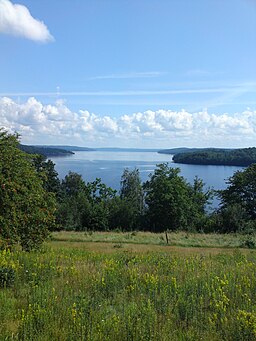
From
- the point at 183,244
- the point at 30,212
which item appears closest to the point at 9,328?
the point at 30,212

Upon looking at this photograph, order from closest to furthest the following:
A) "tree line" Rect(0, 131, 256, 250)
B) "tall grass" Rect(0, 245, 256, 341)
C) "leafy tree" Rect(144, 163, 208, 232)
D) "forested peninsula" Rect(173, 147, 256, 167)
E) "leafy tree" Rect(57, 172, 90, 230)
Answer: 1. "tall grass" Rect(0, 245, 256, 341)
2. "tree line" Rect(0, 131, 256, 250)
3. "leafy tree" Rect(57, 172, 90, 230)
4. "leafy tree" Rect(144, 163, 208, 232)
5. "forested peninsula" Rect(173, 147, 256, 167)

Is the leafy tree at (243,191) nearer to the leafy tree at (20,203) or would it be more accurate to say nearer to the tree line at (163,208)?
the tree line at (163,208)

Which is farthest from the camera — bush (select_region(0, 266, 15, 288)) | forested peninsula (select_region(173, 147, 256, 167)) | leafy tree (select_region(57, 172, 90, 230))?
forested peninsula (select_region(173, 147, 256, 167))

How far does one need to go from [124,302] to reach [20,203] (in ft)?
36.0

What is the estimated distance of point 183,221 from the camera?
51094 mm

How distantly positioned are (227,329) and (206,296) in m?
1.05

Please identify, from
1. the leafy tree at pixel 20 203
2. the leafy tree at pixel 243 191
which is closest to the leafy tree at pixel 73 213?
the leafy tree at pixel 243 191

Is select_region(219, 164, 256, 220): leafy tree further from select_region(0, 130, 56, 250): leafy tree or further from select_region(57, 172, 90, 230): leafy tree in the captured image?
select_region(0, 130, 56, 250): leafy tree

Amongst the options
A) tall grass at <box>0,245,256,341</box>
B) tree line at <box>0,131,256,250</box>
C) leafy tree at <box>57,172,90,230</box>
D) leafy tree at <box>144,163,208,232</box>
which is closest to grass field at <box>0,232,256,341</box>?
tall grass at <box>0,245,256,341</box>

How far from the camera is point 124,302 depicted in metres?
5.34

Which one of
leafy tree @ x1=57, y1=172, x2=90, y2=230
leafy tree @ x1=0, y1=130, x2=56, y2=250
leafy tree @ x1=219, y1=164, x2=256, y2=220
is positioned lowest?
leafy tree @ x1=57, y1=172, x2=90, y2=230

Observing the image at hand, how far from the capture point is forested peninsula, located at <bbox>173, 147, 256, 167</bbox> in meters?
147

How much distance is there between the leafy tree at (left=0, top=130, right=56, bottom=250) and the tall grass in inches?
291

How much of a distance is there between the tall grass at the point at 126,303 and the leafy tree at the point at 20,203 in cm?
740
